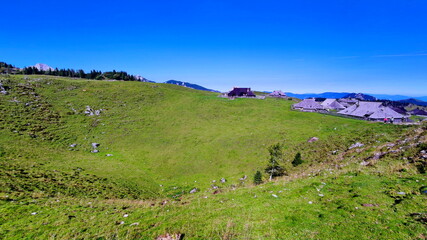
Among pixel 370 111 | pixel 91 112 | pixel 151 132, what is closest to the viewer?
pixel 151 132

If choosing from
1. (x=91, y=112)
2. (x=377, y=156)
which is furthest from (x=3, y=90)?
(x=377, y=156)

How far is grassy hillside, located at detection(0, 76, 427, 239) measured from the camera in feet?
32.6

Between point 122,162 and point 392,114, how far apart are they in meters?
73.1

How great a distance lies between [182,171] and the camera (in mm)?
31438

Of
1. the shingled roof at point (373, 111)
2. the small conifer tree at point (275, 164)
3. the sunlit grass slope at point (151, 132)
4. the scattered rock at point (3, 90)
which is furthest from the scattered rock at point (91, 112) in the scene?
the shingled roof at point (373, 111)

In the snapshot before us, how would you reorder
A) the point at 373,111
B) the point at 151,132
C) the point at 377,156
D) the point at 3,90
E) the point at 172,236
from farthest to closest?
the point at 373,111 → the point at 3,90 → the point at 151,132 → the point at 377,156 → the point at 172,236

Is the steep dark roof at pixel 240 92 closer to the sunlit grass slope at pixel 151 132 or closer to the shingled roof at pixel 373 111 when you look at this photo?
the sunlit grass slope at pixel 151 132

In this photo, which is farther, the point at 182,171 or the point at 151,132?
the point at 151,132

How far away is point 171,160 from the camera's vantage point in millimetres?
34875

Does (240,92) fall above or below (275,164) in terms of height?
above

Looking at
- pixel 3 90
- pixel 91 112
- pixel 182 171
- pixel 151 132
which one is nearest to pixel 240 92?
pixel 151 132

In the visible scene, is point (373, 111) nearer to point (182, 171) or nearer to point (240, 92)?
point (240, 92)

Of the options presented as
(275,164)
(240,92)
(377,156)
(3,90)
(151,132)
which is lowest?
(275,164)

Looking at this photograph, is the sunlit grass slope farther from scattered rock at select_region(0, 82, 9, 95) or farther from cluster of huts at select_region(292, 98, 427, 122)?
cluster of huts at select_region(292, 98, 427, 122)
